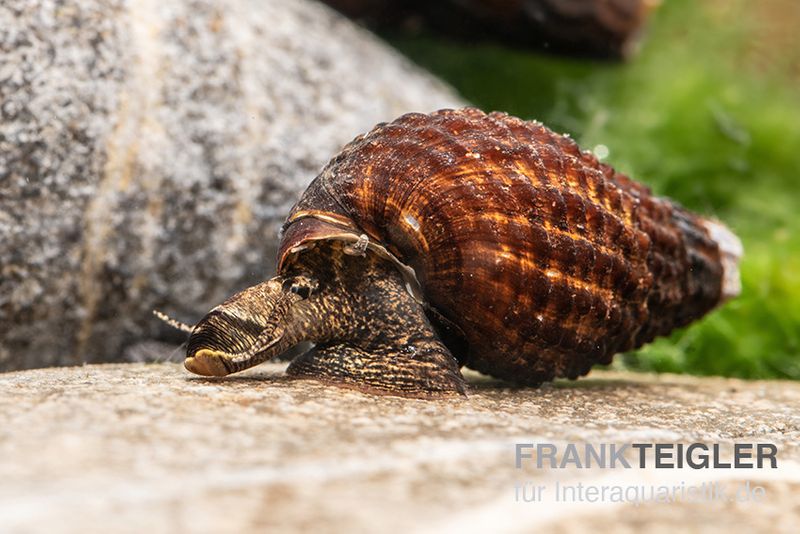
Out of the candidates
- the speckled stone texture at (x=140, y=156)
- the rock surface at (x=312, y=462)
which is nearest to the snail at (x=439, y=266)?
the rock surface at (x=312, y=462)

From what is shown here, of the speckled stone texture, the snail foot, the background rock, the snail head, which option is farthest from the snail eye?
the background rock

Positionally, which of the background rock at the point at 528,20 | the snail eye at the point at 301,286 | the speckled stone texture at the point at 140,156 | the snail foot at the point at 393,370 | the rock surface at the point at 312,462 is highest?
the background rock at the point at 528,20

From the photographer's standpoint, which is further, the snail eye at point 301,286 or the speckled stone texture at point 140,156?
the speckled stone texture at point 140,156

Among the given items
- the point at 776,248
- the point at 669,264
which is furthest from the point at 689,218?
the point at 776,248

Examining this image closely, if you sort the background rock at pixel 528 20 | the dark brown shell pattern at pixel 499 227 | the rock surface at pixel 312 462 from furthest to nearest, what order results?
1. the background rock at pixel 528 20
2. the dark brown shell pattern at pixel 499 227
3. the rock surface at pixel 312 462

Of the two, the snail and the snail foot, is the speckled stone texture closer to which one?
the snail

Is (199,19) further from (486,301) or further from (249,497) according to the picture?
(249,497)

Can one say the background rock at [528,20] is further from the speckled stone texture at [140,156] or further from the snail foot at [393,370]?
the snail foot at [393,370]

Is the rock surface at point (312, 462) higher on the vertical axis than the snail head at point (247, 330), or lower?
lower

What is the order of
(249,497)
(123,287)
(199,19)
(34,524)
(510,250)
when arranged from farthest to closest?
(199,19) < (123,287) < (510,250) < (249,497) < (34,524)
